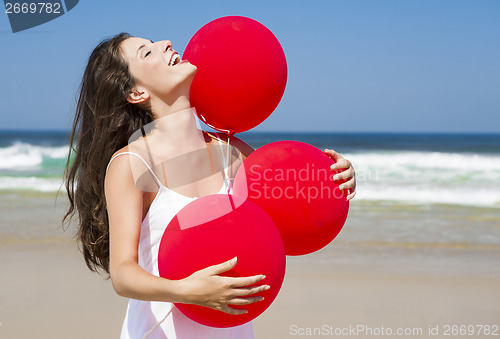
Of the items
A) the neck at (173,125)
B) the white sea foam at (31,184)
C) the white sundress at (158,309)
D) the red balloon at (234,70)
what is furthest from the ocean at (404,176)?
the white sundress at (158,309)

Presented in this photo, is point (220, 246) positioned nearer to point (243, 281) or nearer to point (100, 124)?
point (243, 281)

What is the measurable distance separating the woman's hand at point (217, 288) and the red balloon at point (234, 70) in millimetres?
834

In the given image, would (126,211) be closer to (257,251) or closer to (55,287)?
(257,251)

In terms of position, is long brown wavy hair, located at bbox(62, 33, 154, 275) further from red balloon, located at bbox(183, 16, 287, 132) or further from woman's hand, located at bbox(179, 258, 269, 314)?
woman's hand, located at bbox(179, 258, 269, 314)

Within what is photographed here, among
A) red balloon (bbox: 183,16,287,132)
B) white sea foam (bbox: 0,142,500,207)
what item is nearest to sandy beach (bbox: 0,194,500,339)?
red balloon (bbox: 183,16,287,132)

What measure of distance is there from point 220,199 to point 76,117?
2.96 feet

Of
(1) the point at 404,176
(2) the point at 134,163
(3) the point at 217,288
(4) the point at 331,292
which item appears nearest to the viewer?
(3) the point at 217,288

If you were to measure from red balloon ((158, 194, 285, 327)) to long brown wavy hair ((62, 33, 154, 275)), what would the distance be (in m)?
0.57

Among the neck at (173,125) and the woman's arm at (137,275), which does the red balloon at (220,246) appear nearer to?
the woman's arm at (137,275)

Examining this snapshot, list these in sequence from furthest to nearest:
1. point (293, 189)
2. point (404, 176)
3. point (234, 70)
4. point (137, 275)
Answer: point (404, 176)
point (234, 70)
point (293, 189)
point (137, 275)

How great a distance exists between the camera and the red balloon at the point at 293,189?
6.91 ft

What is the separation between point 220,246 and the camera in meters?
1.70

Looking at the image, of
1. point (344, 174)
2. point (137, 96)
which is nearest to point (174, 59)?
point (137, 96)

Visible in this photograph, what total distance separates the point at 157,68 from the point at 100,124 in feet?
1.09
